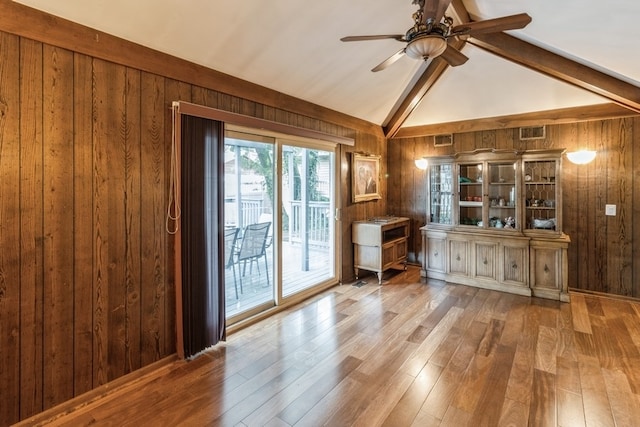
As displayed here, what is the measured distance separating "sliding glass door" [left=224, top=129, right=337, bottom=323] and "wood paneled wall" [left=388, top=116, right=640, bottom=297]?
3.20 m

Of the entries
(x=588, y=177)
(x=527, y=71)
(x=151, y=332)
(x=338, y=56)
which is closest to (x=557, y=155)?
(x=588, y=177)

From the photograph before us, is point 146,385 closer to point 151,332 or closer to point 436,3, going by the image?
point 151,332

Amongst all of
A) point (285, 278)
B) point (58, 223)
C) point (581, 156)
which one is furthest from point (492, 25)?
point (285, 278)


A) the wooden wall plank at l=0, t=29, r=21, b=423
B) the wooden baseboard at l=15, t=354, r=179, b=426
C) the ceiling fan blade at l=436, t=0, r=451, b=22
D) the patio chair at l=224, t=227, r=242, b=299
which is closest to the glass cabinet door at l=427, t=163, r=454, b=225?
the ceiling fan blade at l=436, t=0, r=451, b=22

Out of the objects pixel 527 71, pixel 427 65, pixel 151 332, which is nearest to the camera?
pixel 151 332

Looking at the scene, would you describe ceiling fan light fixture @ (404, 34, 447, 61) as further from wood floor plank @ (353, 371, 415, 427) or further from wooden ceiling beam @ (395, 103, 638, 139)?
wooden ceiling beam @ (395, 103, 638, 139)

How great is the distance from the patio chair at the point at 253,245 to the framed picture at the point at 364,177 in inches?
71.2

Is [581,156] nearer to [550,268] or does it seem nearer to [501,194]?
[501,194]

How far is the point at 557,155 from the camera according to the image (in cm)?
417

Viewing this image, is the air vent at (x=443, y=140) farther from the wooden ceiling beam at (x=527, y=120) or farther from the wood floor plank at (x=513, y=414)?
the wood floor plank at (x=513, y=414)

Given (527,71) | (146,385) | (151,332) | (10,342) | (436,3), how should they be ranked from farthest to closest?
(527,71), (151,332), (146,385), (436,3), (10,342)

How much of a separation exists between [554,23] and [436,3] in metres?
1.67

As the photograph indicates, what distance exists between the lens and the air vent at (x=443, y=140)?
5414mm

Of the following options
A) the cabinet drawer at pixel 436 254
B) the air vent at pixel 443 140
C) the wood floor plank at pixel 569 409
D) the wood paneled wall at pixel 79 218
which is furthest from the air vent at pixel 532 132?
the wood paneled wall at pixel 79 218
